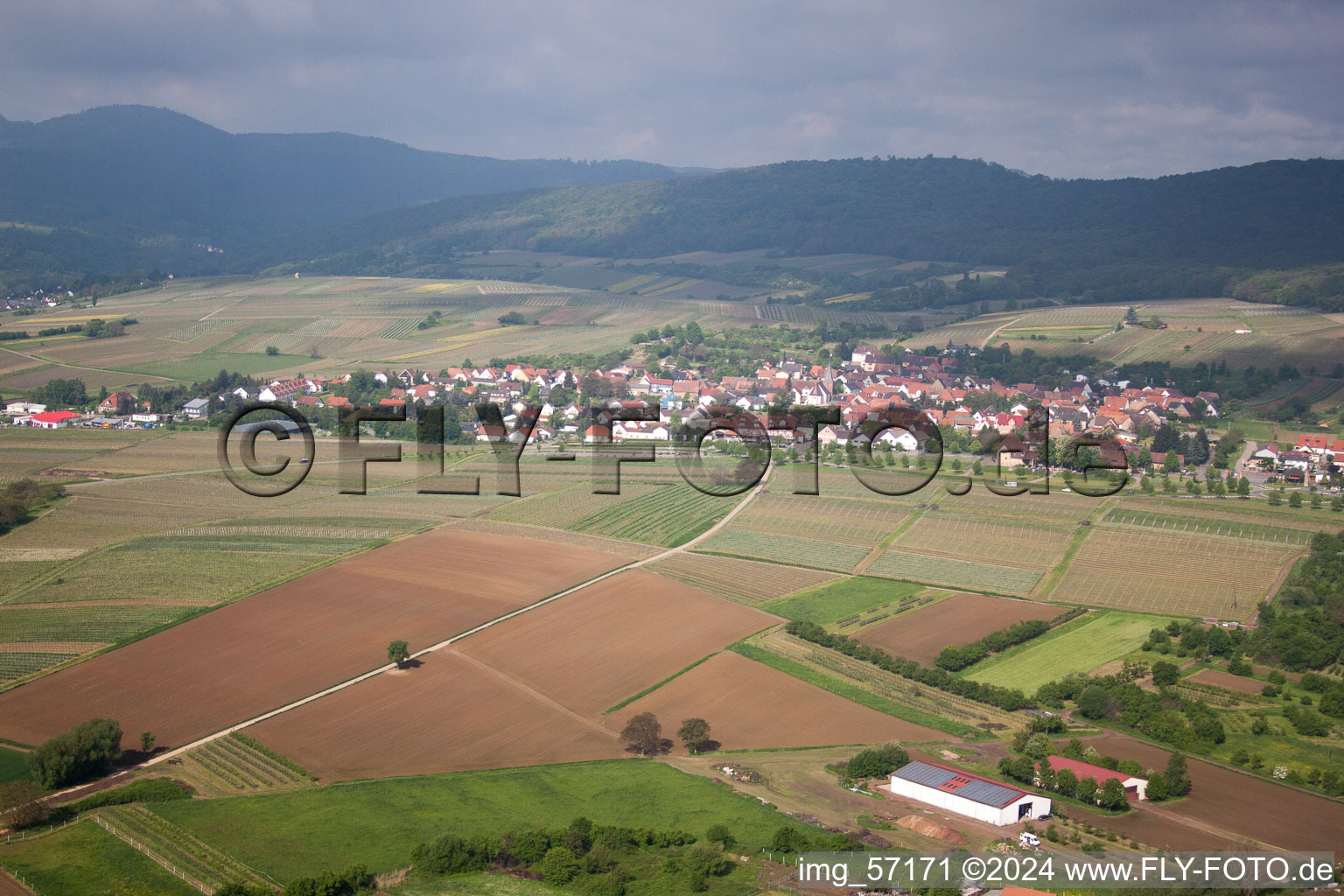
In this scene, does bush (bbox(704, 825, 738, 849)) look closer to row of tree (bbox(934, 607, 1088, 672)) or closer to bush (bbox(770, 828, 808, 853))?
bush (bbox(770, 828, 808, 853))

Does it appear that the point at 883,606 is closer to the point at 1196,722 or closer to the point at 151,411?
the point at 1196,722

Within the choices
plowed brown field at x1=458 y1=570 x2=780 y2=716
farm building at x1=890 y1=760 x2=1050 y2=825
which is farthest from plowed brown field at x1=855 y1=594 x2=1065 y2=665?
farm building at x1=890 y1=760 x2=1050 y2=825

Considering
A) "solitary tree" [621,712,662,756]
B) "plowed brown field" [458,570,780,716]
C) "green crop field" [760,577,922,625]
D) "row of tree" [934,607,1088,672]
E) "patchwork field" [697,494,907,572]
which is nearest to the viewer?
"solitary tree" [621,712,662,756]

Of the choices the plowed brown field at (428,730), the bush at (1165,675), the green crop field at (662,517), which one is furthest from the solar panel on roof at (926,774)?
the green crop field at (662,517)

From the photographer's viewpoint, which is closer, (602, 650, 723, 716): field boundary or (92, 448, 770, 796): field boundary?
(92, 448, 770, 796): field boundary

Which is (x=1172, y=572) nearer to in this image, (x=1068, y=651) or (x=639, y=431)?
(x=1068, y=651)

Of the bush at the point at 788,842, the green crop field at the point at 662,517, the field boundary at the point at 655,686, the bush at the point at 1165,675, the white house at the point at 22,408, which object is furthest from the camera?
the white house at the point at 22,408

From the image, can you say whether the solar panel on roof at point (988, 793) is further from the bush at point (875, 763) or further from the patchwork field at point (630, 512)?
the patchwork field at point (630, 512)
